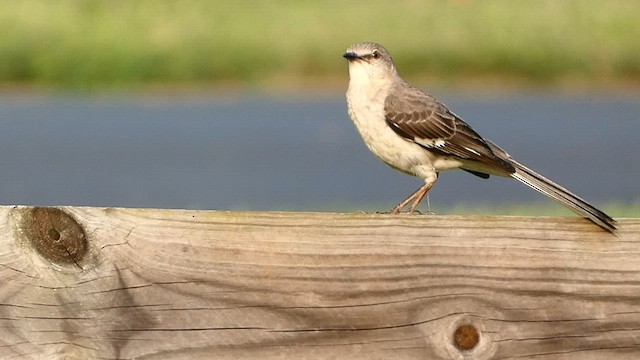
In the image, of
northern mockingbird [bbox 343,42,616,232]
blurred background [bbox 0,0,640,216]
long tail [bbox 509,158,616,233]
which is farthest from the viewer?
blurred background [bbox 0,0,640,216]

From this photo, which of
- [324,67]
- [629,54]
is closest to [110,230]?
[324,67]

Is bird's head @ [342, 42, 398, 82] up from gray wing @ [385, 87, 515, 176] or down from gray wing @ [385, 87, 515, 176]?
up

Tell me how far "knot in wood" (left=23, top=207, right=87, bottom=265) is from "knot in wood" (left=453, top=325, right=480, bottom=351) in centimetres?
79

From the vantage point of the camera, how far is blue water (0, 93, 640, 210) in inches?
539

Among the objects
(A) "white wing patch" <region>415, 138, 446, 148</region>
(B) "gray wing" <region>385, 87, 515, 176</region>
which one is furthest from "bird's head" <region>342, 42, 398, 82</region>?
(A) "white wing patch" <region>415, 138, 446, 148</region>

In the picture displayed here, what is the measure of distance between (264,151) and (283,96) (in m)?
4.26

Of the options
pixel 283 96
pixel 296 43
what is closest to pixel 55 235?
pixel 283 96

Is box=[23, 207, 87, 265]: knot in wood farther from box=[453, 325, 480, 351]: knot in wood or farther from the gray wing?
the gray wing

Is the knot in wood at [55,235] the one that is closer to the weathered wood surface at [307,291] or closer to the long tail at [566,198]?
the weathered wood surface at [307,291]

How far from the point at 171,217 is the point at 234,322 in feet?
0.85

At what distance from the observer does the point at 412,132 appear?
518cm

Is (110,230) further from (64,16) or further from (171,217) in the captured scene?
(64,16)

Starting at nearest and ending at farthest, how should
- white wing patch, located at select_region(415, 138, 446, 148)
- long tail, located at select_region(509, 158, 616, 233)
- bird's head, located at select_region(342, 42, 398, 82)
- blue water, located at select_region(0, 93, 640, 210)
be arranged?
long tail, located at select_region(509, 158, 616, 233) < white wing patch, located at select_region(415, 138, 446, 148) < bird's head, located at select_region(342, 42, 398, 82) < blue water, located at select_region(0, 93, 640, 210)

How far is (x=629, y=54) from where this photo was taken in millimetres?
22281
